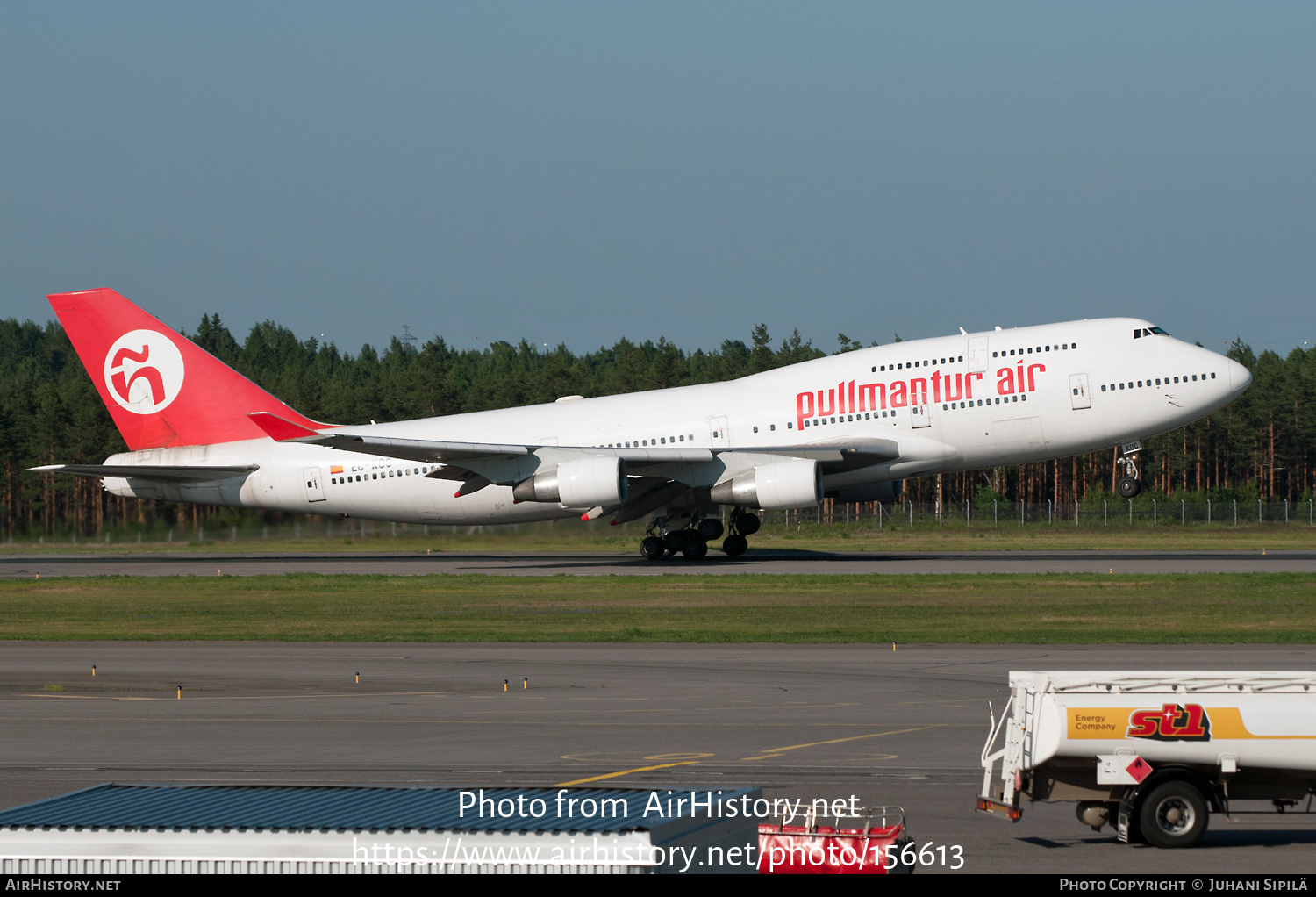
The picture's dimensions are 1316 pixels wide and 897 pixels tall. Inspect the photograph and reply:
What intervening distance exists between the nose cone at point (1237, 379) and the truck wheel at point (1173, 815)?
1399 inches

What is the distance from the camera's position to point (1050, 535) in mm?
61656

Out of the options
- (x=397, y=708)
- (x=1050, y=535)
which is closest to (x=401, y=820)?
(x=397, y=708)

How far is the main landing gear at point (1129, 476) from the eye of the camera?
41969 mm

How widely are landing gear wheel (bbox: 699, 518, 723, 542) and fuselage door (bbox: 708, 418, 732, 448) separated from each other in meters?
3.09

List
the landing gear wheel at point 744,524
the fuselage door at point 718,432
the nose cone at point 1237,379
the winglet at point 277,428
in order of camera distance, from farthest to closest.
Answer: the landing gear wheel at point 744,524 → the fuselage door at point 718,432 → the winglet at point 277,428 → the nose cone at point 1237,379

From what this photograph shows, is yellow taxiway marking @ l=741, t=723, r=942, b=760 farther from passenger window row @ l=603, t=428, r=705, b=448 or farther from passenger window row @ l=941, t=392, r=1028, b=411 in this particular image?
passenger window row @ l=603, t=428, r=705, b=448

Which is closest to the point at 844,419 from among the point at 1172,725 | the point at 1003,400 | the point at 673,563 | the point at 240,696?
the point at 1003,400

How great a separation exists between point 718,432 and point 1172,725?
34.7 m

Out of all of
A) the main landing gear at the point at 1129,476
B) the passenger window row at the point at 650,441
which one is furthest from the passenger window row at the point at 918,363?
the passenger window row at the point at 650,441

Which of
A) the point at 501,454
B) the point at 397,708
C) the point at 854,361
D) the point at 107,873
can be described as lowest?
the point at 397,708

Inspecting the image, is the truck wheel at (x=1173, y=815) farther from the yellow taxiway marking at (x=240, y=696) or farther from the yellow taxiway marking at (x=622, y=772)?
the yellow taxiway marking at (x=240, y=696)

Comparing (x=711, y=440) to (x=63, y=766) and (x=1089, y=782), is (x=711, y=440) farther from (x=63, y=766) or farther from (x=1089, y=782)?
(x=1089, y=782)

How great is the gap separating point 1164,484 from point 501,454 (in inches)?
3597

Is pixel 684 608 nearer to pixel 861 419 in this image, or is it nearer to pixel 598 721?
pixel 861 419
